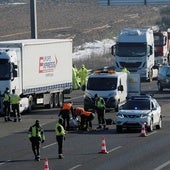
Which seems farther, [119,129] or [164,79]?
[164,79]

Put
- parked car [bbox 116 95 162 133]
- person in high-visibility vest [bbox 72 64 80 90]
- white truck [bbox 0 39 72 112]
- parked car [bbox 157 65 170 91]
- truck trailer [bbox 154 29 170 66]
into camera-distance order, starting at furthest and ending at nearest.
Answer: truck trailer [bbox 154 29 170 66] < person in high-visibility vest [bbox 72 64 80 90] < parked car [bbox 157 65 170 91] < white truck [bbox 0 39 72 112] < parked car [bbox 116 95 162 133]

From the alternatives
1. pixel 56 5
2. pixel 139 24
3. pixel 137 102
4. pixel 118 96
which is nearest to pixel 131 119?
pixel 137 102

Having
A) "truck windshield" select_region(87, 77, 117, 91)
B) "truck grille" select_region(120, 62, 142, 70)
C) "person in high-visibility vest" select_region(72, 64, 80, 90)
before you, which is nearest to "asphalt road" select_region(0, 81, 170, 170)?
"truck windshield" select_region(87, 77, 117, 91)

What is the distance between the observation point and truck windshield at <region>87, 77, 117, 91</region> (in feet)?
151

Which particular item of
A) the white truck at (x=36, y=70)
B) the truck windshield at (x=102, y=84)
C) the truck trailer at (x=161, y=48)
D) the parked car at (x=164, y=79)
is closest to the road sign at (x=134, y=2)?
the truck trailer at (x=161, y=48)

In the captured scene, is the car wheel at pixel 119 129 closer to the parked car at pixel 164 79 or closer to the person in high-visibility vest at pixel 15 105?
the person in high-visibility vest at pixel 15 105

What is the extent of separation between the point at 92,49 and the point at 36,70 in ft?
181

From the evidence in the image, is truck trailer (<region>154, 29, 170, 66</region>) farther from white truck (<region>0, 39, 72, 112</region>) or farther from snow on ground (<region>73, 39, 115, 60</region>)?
white truck (<region>0, 39, 72, 112</region>)

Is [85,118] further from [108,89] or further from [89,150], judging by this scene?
[108,89]

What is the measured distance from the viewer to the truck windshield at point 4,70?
146 feet

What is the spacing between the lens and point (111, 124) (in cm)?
4066

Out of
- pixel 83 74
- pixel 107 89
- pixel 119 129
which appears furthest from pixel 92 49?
pixel 119 129

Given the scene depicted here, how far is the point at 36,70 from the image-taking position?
46.7m

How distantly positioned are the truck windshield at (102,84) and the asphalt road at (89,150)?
3.90 metres
